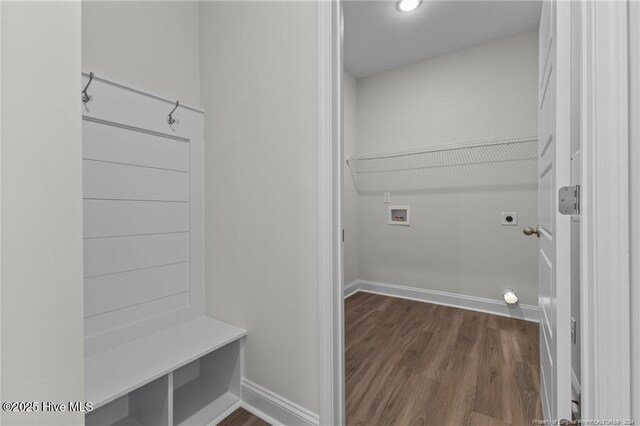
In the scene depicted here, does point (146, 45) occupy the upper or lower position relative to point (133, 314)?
upper

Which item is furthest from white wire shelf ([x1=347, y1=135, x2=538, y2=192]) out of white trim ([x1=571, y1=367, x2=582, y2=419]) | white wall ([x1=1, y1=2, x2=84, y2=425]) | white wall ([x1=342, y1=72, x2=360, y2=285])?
white wall ([x1=1, y1=2, x2=84, y2=425])

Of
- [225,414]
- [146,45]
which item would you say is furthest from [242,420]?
[146,45]

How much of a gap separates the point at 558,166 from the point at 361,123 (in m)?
2.63

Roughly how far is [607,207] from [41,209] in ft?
3.79

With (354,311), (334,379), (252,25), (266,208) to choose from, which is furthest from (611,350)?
(354,311)

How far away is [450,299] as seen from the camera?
9.07ft

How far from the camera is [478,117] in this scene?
2.59 metres

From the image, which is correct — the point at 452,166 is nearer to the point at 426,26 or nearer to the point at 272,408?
the point at 426,26

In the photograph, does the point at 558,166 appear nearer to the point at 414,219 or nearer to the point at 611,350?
the point at 611,350

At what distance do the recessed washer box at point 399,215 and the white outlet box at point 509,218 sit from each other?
842 mm

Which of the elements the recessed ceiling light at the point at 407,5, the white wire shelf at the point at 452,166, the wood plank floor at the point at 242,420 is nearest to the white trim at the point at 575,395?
the wood plank floor at the point at 242,420

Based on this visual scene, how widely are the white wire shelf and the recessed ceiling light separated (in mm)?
1172

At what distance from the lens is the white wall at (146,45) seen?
1307 millimetres

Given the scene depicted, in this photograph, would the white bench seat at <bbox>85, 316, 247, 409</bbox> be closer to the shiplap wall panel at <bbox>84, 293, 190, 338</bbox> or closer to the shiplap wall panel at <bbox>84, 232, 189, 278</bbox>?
the shiplap wall panel at <bbox>84, 293, 190, 338</bbox>
